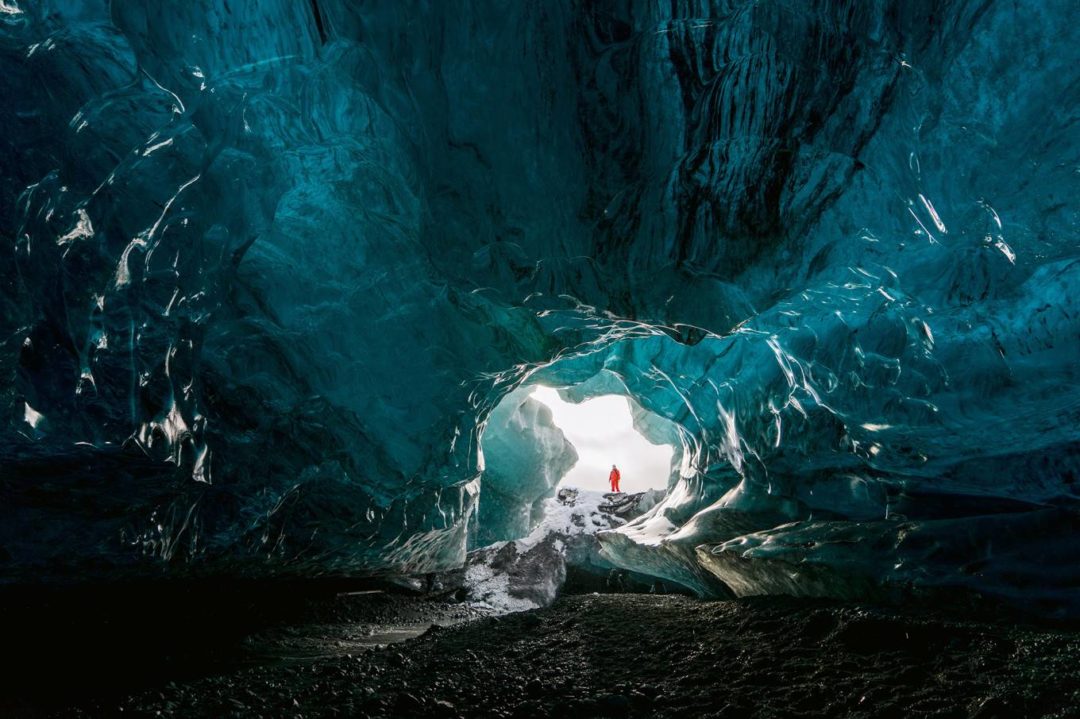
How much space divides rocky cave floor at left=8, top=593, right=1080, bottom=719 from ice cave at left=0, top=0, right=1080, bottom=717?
7.3 inches

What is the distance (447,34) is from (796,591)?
5.13 metres

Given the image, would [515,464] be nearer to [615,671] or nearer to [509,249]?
[509,249]

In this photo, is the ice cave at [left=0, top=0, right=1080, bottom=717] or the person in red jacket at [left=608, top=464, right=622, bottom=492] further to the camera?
the person in red jacket at [left=608, top=464, right=622, bottom=492]

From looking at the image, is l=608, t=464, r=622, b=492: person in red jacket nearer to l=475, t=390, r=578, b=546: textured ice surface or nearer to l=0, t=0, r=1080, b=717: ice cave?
l=475, t=390, r=578, b=546: textured ice surface

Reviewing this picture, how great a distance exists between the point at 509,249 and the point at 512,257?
95 millimetres

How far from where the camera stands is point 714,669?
3.02 meters

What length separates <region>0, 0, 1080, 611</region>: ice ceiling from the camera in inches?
116

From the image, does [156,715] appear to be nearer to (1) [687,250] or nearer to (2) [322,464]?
(2) [322,464]

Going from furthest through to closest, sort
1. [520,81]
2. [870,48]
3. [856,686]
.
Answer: [520,81], [870,48], [856,686]

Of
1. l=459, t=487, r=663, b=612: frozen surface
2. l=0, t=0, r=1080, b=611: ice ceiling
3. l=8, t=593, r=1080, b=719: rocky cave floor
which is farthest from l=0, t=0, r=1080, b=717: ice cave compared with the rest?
l=459, t=487, r=663, b=612: frozen surface

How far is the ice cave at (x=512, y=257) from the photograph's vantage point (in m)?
2.95

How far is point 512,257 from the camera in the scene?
4.47m

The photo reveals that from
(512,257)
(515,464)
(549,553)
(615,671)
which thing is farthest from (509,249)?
(549,553)

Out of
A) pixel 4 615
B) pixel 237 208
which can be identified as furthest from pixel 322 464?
pixel 4 615
